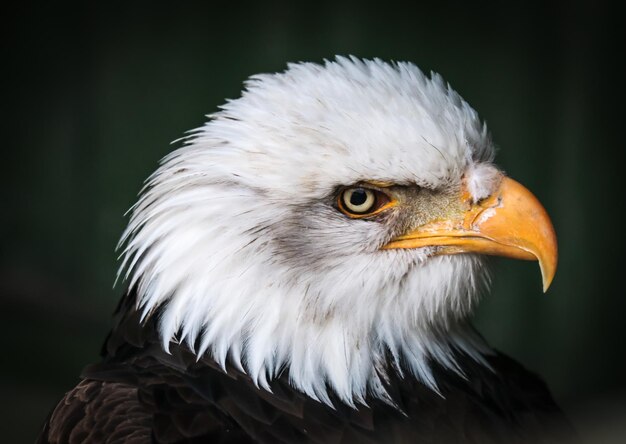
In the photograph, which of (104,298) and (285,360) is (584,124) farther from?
(285,360)

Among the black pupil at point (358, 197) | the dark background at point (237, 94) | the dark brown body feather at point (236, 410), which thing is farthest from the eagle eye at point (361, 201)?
the dark background at point (237, 94)

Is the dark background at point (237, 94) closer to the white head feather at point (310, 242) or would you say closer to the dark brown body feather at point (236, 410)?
the dark brown body feather at point (236, 410)

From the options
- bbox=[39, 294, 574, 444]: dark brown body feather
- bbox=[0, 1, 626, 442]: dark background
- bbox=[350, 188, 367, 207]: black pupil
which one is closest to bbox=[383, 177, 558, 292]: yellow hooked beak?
bbox=[350, 188, 367, 207]: black pupil

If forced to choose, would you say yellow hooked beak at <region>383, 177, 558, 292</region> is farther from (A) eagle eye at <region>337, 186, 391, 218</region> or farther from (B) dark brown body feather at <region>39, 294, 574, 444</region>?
(B) dark brown body feather at <region>39, 294, 574, 444</region>

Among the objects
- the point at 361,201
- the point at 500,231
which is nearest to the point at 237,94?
the point at 361,201

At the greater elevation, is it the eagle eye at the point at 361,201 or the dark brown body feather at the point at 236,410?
the eagle eye at the point at 361,201

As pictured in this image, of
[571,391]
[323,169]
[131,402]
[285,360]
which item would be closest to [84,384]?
[131,402]
